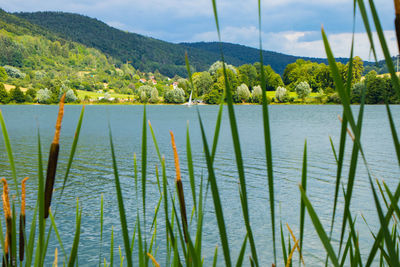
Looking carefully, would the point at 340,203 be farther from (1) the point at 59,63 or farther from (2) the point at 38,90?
(1) the point at 59,63

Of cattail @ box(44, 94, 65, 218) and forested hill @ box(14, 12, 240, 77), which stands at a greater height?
forested hill @ box(14, 12, 240, 77)

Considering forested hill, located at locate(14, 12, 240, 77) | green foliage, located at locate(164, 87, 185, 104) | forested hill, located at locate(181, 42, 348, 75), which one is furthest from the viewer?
forested hill, located at locate(181, 42, 348, 75)

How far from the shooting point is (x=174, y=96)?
7812 centimetres

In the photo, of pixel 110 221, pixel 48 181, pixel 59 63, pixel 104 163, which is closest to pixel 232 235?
pixel 110 221

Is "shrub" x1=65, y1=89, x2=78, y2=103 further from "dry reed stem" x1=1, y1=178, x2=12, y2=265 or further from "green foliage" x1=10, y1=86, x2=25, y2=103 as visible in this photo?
"dry reed stem" x1=1, y1=178, x2=12, y2=265

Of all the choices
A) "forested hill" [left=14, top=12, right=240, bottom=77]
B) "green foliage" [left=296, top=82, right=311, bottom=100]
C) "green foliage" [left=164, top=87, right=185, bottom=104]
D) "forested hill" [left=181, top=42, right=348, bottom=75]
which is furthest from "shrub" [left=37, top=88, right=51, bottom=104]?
"forested hill" [left=181, top=42, right=348, bottom=75]

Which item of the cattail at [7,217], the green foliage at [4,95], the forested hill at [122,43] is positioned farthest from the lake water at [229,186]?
the forested hill at [122,43]

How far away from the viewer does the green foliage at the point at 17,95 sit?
7450 centimetres

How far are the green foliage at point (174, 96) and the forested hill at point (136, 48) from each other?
63.4 m

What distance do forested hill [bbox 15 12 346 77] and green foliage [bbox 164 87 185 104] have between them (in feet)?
208

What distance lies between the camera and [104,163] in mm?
16047

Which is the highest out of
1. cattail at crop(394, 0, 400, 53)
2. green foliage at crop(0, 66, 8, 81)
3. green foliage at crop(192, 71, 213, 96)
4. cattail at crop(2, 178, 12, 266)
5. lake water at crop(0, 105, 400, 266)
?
green foliage at crop(0, 66, 8, 81)

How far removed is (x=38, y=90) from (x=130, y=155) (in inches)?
2779

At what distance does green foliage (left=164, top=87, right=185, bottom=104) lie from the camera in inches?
3051
